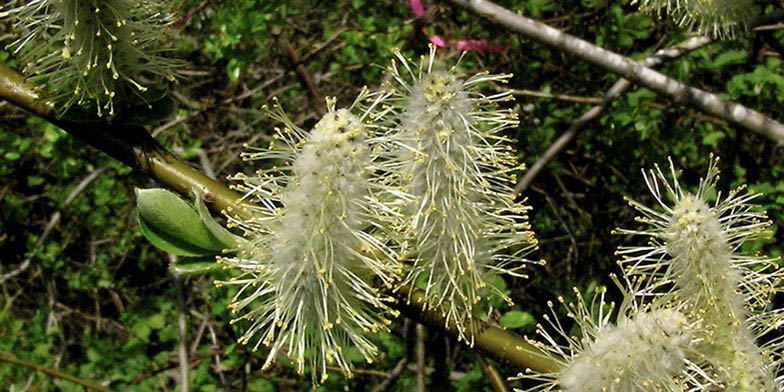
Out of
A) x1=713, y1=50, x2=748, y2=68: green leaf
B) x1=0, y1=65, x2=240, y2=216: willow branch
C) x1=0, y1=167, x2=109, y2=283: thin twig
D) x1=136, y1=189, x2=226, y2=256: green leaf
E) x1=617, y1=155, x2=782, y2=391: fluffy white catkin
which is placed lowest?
x1=617, y1=155, x2=782, y2=391: fluffy white catkin

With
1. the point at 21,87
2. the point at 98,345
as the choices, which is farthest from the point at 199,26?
the point at 21,87

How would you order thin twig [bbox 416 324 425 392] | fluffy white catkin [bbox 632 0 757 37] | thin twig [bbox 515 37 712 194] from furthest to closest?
thin twig [bbox 515 37 712 194]
thin twig [bbox 416 324 425 392]
fluffy white catkin [bbox 632 0 757 37]

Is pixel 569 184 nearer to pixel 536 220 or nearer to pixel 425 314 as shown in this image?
pixel 536 220

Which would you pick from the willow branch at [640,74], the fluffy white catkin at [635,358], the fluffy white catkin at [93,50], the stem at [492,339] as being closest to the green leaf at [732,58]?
the willow branch at [640,74]

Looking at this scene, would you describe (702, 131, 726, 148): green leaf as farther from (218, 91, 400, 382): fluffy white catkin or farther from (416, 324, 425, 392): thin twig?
(218, 91, 400, 382): fluffy white catkin

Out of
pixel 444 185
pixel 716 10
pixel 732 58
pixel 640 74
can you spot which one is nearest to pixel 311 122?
pixel 732 58

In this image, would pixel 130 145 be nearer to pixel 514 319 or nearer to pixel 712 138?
pixel 514 319

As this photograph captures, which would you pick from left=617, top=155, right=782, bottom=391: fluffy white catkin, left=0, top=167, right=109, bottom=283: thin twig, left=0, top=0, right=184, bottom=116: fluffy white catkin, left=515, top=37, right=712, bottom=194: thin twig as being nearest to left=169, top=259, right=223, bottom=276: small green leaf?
left=0, top=0, right=184, bottom=116: fluffy white catkin
